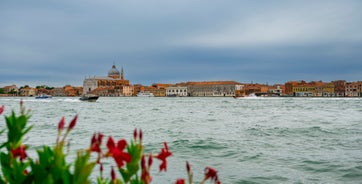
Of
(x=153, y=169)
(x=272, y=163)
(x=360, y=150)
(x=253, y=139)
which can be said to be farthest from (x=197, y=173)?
(x=253, y=139)

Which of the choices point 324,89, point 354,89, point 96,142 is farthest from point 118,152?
point 324,89

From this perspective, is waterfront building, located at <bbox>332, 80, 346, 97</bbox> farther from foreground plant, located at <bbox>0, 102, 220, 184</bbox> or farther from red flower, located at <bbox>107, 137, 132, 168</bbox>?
red flower, located at <bbox>107, 137, 132, 168</bbox>

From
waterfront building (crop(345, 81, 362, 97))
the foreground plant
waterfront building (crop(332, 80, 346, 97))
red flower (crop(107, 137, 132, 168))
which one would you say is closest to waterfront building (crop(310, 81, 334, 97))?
waterfront building (crop(332, 80, 346, 97))

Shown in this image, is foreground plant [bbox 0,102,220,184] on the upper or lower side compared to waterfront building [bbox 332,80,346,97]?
lower

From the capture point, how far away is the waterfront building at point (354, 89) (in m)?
174

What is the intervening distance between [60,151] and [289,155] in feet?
36.8

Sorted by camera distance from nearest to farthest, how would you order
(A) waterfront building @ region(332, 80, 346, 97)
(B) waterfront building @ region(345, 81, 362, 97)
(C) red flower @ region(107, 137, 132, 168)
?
(C) red flower @ region(107, 137, 132, 168)
(B) waterfront building @ region(345, 81, 362, 97)
(A) waterfront building @ region(332, 80, 346, 97)

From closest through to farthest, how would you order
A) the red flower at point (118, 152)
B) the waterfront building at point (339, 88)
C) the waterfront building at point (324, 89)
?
1. the red flower at point (118, 152)
2. the waterfront building at point (339, 88)
3. the waterfront building at point (324, 89)

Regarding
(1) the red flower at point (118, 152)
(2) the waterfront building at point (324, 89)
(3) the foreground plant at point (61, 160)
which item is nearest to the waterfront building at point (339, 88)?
(2) the waterfront building at point (324, 89)

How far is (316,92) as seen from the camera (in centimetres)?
19225

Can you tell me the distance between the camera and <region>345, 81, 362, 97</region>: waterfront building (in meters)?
174

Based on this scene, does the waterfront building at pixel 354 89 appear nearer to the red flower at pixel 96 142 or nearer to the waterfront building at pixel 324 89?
the waterfront building at pixel 324 89

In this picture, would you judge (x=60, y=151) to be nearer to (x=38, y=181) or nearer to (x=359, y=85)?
(x=38, y=181)

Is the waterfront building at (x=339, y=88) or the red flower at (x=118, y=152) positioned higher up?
the waterfront building at (x=339, y=88)
